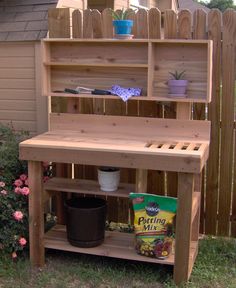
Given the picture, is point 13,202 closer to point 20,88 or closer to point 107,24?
point 107,24

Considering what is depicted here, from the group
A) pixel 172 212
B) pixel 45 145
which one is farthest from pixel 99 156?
pixel 172 212

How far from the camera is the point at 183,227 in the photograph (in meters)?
3.16

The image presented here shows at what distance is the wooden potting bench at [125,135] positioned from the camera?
3.16 metres

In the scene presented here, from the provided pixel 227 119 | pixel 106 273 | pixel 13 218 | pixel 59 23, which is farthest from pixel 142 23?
pixel 106 273

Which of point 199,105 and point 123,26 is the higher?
point 123,26

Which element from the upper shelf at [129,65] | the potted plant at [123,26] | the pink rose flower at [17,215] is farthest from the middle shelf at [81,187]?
the potted plant at [123,26]

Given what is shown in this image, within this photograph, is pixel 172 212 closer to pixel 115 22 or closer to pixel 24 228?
pixel 24 228

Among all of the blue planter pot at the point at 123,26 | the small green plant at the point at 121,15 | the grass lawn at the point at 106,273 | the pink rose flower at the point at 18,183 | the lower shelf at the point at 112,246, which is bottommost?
the grass lawn at the point at 106,273

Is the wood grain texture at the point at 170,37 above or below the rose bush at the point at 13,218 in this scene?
above

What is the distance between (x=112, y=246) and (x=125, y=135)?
2.77 ft

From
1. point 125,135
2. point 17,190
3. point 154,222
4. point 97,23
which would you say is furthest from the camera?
point 97,23

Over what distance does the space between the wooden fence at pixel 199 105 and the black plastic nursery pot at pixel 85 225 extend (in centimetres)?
64

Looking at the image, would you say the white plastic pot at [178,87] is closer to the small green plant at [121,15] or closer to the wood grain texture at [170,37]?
the wood grain texture at [170,37]

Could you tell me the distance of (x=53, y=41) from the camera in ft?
12.5
